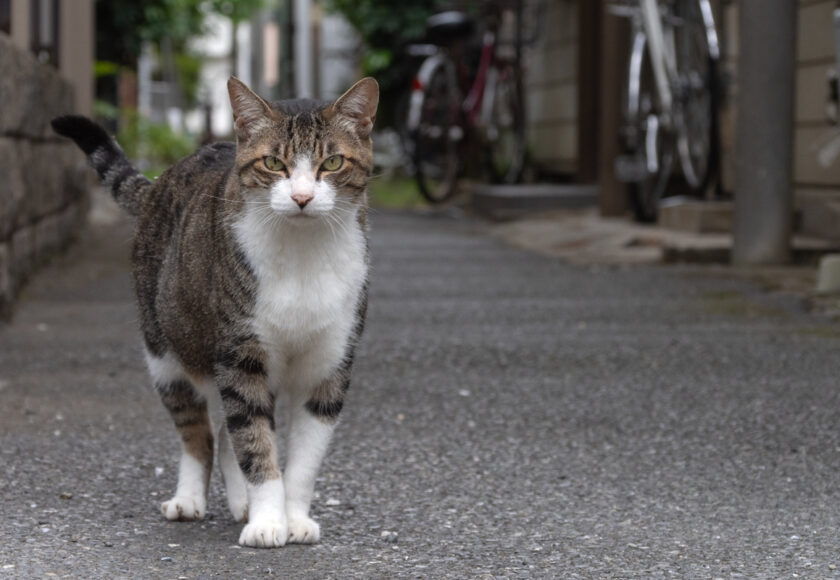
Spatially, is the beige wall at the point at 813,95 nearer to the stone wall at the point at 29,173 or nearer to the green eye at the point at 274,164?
the stone wall at the point at 29,173

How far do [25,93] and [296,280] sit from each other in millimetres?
4220

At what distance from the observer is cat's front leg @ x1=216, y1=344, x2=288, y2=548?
2996 millimetres

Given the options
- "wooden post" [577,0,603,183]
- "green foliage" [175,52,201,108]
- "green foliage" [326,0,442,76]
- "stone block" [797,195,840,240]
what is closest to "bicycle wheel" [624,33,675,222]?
"stone block" [797,195,840,240]

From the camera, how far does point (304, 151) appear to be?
296 cm

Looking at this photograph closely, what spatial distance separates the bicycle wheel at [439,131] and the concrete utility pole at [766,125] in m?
5.96

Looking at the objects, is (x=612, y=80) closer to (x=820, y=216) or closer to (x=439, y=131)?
(x=820, y=216)

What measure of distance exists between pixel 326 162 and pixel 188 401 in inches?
29.0

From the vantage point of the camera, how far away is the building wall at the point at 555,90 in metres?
14.0

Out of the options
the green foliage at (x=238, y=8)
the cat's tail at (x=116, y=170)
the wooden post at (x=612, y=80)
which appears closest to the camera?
the cat's tail at (x=116, y=170)

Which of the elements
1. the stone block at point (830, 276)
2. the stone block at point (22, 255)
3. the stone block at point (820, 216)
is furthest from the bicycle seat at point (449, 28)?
the stone block at point (830, 276)

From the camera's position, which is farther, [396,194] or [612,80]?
[396,194]

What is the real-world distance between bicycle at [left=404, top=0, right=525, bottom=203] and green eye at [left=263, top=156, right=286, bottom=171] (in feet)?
33.9

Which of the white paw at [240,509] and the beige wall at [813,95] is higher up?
the beige wall at [813,95]

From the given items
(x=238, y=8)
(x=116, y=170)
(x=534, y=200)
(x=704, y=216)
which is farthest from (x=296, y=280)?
(x=238, y=8)
